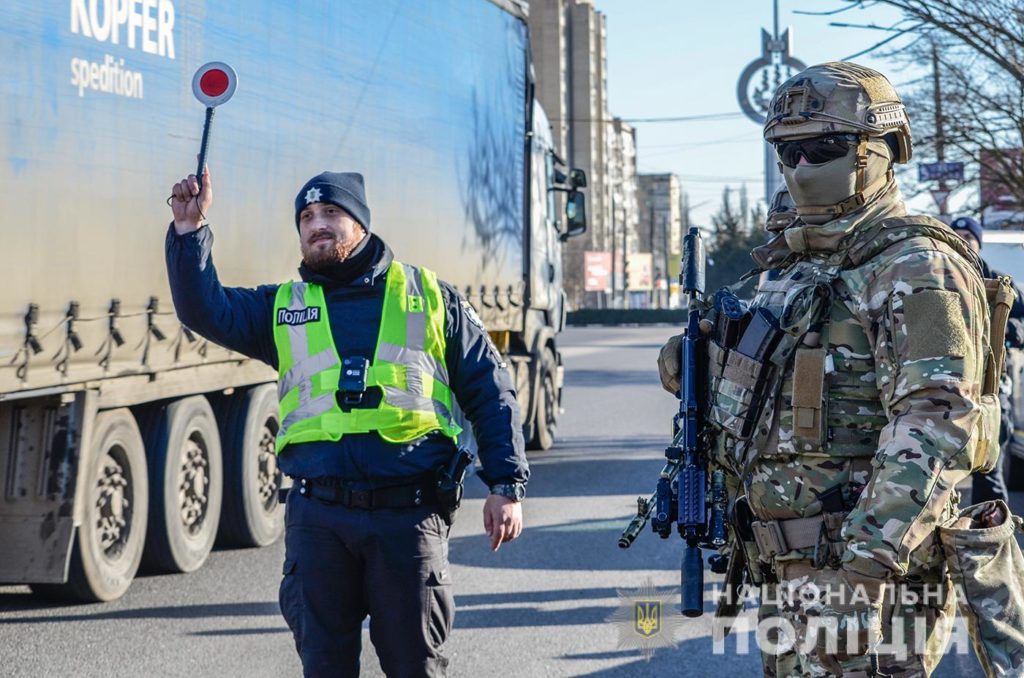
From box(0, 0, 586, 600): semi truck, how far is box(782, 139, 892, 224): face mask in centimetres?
367

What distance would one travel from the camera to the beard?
4246mm

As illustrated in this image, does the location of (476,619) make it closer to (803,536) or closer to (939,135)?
(803,536)

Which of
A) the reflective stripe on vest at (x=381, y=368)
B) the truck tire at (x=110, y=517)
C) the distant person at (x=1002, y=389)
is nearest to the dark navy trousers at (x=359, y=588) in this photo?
the reflective stripe on vest at (x=381, y=368)

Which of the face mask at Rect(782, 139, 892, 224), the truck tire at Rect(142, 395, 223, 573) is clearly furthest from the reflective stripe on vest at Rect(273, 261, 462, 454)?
the truck tire at Rect(142, 395, 223, 573)

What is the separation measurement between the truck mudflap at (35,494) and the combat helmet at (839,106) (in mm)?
4155

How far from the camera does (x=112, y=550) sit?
727 centimetres

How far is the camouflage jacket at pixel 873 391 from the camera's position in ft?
9.75

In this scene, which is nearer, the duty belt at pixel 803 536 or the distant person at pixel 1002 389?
the duty belt at pixel 803 536

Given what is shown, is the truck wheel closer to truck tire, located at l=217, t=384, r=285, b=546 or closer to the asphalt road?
the asphalt road

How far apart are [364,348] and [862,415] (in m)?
1.56

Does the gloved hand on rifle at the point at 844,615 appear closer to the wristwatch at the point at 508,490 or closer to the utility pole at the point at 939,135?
the wristwatch at the point at 508,490

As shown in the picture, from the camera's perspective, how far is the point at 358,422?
4.16m

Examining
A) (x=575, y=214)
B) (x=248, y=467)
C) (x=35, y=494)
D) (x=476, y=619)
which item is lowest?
(x=476, y=619)

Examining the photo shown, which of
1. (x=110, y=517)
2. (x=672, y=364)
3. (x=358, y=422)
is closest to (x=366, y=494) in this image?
(x=358, y=422)
